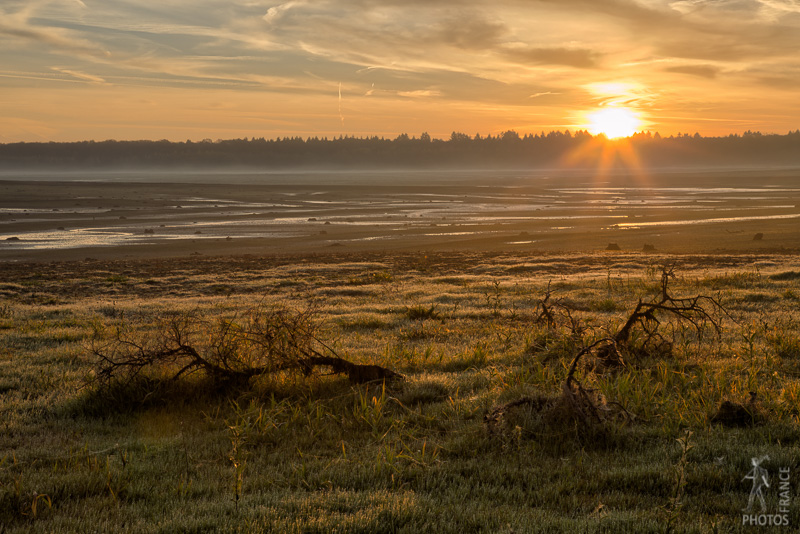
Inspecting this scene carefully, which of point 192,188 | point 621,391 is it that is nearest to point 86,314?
point 621,391

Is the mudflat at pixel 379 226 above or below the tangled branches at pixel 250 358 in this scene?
below

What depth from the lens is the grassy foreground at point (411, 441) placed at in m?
4.39

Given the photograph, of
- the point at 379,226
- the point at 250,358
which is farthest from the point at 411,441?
the point at 379,226

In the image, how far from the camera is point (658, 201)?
76562 millimetres

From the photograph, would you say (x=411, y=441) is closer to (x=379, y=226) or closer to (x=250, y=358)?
(x=250, y=358)

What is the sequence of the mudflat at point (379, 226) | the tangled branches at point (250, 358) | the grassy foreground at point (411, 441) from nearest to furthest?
the grassy foreground at point (411, 441) < the tangled branches at point (250, 358) < the mudflat at point (379, 226)

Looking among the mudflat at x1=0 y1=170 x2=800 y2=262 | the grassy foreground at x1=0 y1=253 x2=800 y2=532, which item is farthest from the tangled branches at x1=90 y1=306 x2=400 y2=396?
the mudflat at x1=0 y1=170 x2=800 y2=262

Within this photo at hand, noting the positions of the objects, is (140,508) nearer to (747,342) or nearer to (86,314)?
(747,342)

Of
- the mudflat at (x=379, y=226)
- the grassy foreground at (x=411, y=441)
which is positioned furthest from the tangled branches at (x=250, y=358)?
the mudflat at (x=379, y=226)

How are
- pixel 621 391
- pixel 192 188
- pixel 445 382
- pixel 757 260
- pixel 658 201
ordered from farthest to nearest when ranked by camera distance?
pixel 192 188 < pixel 658 201 < pixel 757 260 < pixel 445 382 < pixel 621 391

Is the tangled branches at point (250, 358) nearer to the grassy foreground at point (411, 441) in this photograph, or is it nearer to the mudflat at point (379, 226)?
the grassy foreground at point (411, 441)

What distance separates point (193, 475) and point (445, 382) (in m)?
3.32

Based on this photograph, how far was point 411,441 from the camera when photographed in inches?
231

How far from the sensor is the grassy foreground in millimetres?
4387
